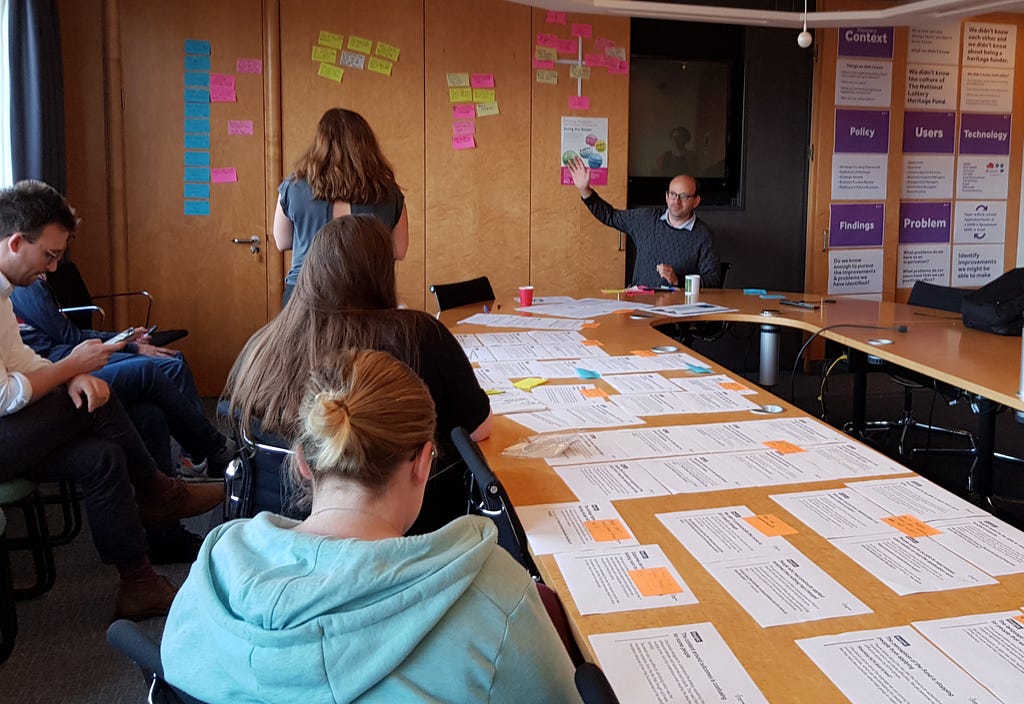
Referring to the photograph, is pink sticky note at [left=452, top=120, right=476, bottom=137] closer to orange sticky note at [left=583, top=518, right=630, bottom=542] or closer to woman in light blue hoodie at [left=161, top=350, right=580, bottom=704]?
orange sticky note at [left=583, top=518, right=630, bottom=542]

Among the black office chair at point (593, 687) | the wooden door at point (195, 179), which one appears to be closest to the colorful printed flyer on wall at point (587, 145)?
the wooden door at point (195, 179)

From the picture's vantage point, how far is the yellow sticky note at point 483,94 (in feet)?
17.5

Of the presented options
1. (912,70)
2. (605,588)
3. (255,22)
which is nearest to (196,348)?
(255,22)

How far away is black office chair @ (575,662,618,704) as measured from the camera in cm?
81

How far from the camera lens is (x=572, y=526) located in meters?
1.48

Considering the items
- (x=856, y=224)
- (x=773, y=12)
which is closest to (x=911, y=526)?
(x=773, y=12)

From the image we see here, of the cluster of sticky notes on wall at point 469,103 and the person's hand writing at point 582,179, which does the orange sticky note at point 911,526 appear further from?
the cluster of sticky notes on wall at point 469,103

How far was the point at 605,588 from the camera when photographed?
49.4 inches

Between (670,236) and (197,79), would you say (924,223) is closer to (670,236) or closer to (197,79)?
(670,236)

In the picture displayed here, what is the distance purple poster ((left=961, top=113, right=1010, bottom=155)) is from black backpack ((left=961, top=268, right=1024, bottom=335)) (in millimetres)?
3445

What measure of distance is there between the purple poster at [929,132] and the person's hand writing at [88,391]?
553cm

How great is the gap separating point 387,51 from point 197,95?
1.11m

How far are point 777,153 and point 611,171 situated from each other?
117 centimetres

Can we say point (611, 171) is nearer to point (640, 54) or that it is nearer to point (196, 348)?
point (640, 54)
